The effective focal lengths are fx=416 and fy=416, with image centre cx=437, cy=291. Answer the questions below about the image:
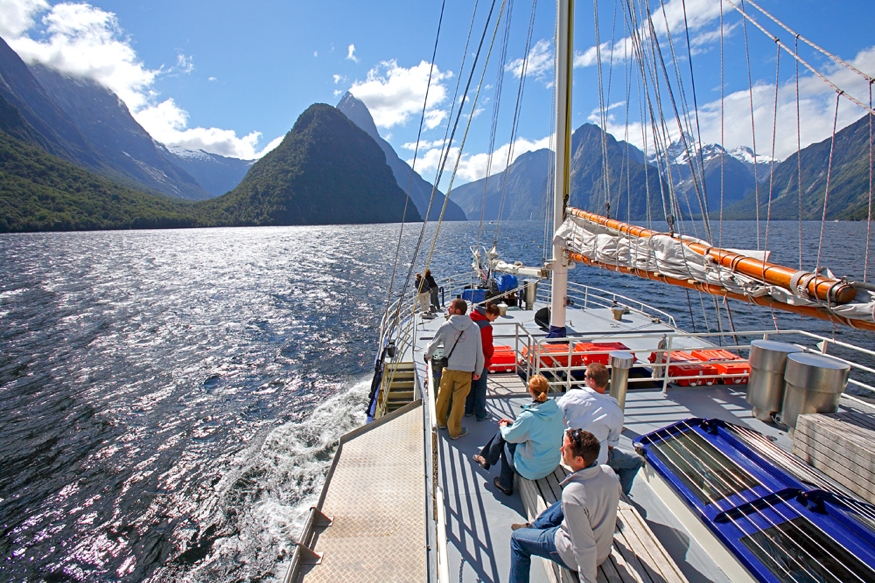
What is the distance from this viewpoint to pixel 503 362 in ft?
27.5

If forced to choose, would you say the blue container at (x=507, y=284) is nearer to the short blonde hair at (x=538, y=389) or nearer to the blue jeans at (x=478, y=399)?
the blue jeans at (x=478, y=399)

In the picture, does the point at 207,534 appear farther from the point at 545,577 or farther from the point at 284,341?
the point at 284,341

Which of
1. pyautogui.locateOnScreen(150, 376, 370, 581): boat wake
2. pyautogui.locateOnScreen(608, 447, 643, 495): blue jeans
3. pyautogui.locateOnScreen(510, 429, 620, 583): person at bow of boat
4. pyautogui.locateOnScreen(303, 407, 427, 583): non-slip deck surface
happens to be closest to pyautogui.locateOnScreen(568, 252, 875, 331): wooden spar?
pyautogui.locateOnScreen(608, 447, 643, 495): blue jeans

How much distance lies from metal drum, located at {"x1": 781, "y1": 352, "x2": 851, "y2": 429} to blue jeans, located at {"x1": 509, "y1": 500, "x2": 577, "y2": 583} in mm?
4605

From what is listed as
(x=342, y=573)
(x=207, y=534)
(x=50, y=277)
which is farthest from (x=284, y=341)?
(x=50, y=277)

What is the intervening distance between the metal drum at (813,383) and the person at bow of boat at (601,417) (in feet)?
10.5

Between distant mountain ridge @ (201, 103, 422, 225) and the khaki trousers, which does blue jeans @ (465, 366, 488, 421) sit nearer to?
the khaki trousers

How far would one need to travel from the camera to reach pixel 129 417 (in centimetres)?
1274

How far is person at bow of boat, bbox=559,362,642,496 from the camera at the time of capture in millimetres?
3844

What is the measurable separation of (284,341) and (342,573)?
16983mm

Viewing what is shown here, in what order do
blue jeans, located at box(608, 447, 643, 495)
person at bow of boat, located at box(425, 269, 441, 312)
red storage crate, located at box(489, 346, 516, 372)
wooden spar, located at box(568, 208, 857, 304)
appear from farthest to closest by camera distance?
person at bow of boat, located at box(425, 269, 441, 312)
red storage crate, located at box(489, 346, 516, 372)
blue jeans, located at box(608, 447, 643, 495)
wooden spar, located at box(568, 208, 857, 304)

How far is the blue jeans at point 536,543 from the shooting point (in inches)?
115

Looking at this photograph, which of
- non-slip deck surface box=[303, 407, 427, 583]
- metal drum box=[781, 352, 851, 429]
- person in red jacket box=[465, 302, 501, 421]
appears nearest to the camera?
non-slip deck surface box=[303, 407, 427, 583]

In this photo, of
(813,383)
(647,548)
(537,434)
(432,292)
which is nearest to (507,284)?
(432,292)
